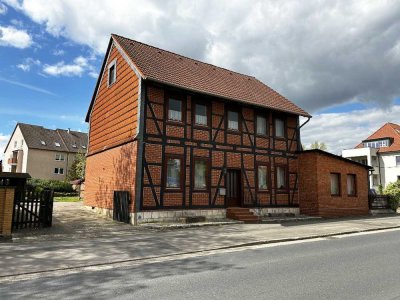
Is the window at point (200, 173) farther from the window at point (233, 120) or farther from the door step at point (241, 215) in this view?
the window at point (233, 120)

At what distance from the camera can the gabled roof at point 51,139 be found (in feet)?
160

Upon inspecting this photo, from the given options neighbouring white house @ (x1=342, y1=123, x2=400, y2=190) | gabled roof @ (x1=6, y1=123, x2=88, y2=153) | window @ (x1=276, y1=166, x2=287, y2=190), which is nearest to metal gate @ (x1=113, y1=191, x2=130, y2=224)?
window @ (x1=276, y1=166, x2=287, y2=190)

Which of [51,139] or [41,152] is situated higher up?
[51,139]

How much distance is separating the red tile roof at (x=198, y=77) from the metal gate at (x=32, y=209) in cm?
638

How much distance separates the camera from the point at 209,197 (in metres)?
16.5

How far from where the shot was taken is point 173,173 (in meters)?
15.6

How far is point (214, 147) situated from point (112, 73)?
7.50 metres

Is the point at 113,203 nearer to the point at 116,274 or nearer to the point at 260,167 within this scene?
the point at 260,167

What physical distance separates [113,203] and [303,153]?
11.3 metres

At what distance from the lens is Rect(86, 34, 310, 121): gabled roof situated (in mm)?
16109

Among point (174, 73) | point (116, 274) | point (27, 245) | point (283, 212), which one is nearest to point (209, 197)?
point (283, 212)

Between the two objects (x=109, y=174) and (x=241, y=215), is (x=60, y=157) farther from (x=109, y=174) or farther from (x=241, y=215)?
(x=241, y=215)

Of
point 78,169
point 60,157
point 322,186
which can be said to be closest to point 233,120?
point 322,186

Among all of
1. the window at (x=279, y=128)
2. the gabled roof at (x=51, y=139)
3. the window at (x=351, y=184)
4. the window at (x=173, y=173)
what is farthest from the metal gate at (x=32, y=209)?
the gabled roof at (x=51, y=139)
